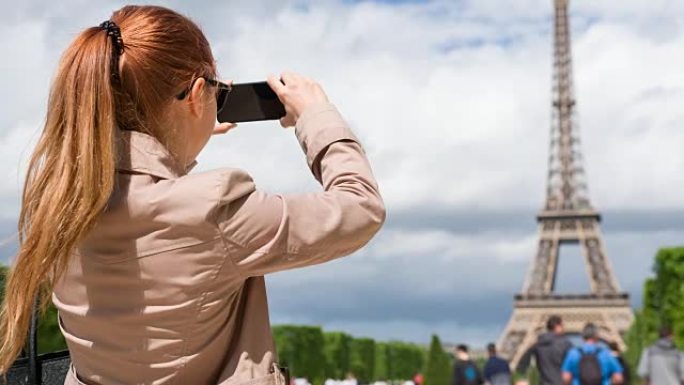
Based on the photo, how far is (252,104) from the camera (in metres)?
1.91

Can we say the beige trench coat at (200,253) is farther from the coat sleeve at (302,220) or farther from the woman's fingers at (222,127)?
the woman's fingers at (222,127)

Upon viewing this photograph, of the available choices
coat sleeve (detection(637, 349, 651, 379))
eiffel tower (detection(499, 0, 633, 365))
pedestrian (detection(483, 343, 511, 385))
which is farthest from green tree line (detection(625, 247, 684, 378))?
coat sleeve (detection(637, 349, 651, 379))

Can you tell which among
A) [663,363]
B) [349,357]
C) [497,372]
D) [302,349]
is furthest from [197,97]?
[349,357]

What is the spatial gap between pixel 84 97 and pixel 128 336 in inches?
14.1

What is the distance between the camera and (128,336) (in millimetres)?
1715

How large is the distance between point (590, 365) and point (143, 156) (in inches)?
426

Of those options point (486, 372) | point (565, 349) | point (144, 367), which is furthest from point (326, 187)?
point (486, 372)

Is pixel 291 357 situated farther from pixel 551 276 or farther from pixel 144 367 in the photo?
pixel 144 367

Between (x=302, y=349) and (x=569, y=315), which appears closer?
(x=302, y=349)

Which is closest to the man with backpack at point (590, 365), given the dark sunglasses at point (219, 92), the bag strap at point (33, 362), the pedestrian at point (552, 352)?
the pedestrian at point (552, 352)

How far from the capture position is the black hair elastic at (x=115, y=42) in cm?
175

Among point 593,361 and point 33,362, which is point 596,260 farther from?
point 33,362

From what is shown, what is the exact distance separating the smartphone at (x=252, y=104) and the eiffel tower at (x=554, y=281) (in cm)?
4716

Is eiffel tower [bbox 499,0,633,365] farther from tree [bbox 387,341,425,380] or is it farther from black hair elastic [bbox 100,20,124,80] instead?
black hair elastic [bbox 100,20,124,80]
